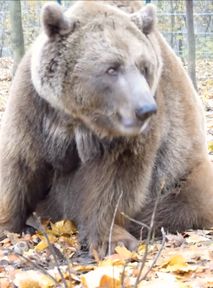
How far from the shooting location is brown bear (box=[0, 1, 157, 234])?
4.02 metres

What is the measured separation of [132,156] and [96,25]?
0.87 meters

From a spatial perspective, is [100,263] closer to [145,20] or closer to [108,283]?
[108,283]

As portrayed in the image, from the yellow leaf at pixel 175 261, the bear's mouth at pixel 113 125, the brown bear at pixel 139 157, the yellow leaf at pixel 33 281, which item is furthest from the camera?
the brown bear at pixel 139 157

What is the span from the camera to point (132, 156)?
4395 millimetres

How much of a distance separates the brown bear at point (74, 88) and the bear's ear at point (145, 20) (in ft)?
0.06

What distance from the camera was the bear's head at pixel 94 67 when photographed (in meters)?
4.02

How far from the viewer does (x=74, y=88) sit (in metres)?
4.09

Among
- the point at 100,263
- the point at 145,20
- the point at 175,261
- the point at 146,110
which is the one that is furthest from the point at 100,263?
the point at 145,20

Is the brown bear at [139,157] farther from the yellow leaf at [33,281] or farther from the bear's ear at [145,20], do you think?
the yellow leaf at [33,281]

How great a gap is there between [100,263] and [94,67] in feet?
3.75

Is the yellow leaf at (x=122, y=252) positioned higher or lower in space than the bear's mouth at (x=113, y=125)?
lower

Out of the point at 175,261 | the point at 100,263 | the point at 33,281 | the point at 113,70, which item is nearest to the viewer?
the point at 33,281

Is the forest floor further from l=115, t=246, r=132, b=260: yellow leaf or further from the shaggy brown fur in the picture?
the shaggy brown fur

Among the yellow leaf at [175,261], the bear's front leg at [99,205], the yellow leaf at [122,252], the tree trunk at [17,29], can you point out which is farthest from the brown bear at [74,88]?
the tree trunk at [17,29]
